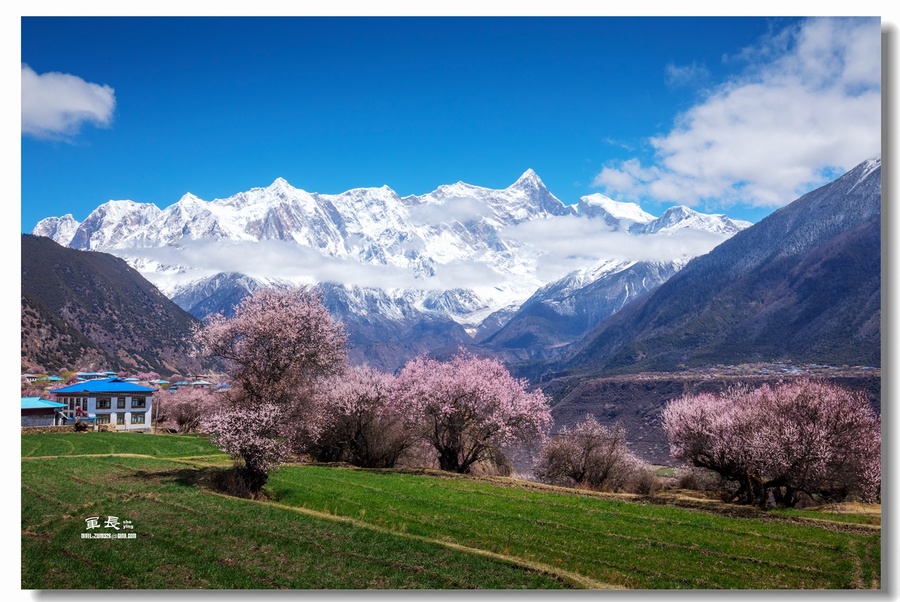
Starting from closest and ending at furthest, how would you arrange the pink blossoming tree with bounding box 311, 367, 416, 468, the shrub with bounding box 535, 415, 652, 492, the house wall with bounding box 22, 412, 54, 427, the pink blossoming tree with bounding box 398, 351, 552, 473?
the pink blossoming tree with bounding box 398, 351, 552, 473 → the pink blossoming tree with bounding box 311, 367, 416, 468 → the shrub with bounding box 535, 415, 652, 492 → the house wall with bounding box 22, 412, 54, 427

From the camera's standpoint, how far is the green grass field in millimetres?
13172

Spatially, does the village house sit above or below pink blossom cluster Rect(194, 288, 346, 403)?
below

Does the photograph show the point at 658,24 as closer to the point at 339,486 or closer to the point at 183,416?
the point at 339,486

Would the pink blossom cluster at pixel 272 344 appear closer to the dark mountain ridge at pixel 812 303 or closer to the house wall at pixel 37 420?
the house wall at pixel 37 420

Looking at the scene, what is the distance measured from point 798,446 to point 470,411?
13610 mm

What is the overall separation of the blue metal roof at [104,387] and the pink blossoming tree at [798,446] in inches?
1677

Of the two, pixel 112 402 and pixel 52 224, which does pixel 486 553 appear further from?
pixel 112 402

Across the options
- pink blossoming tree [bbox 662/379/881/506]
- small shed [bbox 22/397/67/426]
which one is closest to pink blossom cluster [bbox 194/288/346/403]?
pink blossoming tree [bbox 662/379/881/506]

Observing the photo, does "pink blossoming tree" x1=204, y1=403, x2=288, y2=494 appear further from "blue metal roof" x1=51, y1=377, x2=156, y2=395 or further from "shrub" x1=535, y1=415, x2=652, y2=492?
"blue metal roof" x1=51, y1=377, x2=156, y2=395

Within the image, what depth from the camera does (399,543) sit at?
14.6 meters

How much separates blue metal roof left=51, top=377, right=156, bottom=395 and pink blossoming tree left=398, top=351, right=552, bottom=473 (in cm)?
2933

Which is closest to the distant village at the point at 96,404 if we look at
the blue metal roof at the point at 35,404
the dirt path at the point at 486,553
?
the blue metal roof at the point at 35,404
